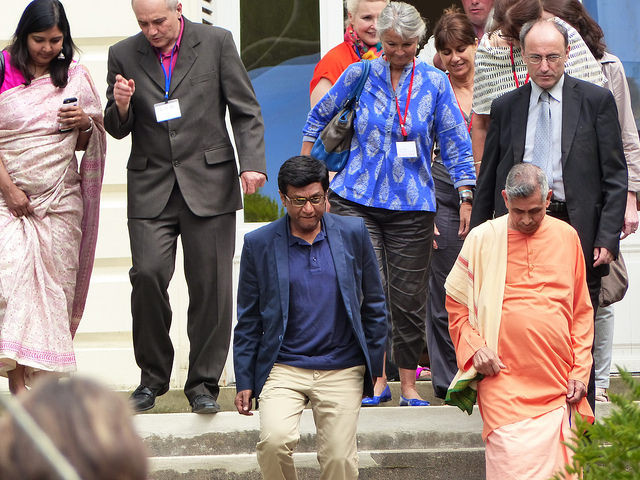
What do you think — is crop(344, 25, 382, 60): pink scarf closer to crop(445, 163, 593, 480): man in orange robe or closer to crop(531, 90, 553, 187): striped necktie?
crop(531, 90, 553, 187): striped necktie

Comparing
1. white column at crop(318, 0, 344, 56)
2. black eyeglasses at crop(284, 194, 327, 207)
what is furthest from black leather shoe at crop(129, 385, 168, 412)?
white column at crop(318, 0, 344, 56)

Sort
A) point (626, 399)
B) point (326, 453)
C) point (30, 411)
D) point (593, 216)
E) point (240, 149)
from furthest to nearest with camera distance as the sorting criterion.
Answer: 1. point (240, 149)
2. point (593, 216)
3. point (326, 453)
4. point (626, 399)
5. point (30, 411)

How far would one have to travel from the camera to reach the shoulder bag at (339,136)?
6.36 m

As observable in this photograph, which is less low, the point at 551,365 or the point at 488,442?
the point at 551,365

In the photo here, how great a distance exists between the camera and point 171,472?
6.01 metres

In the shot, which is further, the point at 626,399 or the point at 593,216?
the point at 593,216

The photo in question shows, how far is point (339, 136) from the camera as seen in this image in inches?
250

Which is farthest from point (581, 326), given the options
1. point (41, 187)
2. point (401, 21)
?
point (41, 187)

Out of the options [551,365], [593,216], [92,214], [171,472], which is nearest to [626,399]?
[551,365]

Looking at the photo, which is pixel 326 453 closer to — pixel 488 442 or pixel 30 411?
pixel 488 442

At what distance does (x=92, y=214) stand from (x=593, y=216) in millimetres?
2390

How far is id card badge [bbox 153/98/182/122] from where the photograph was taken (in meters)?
6.13

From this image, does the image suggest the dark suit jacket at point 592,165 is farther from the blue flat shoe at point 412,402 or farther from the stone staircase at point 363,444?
the blue flat shoe at point 412,402

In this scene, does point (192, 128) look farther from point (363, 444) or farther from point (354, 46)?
point (363, 444)
